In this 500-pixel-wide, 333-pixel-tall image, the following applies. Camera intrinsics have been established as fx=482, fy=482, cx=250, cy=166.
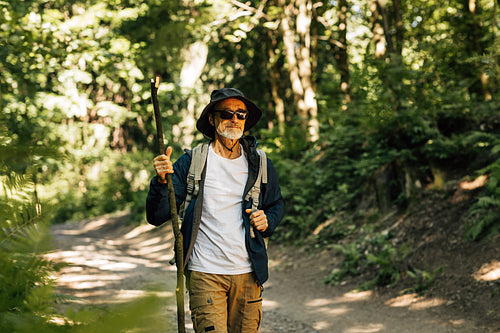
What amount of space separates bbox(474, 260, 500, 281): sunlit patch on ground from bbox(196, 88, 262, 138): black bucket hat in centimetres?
458

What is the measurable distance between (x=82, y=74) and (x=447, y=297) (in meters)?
12.4

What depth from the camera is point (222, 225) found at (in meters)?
3.60

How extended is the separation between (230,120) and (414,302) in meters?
5.02

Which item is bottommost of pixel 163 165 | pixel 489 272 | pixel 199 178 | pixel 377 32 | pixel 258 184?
pixel 489 272

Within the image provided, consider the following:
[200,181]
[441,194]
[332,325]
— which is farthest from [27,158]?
[441,194]

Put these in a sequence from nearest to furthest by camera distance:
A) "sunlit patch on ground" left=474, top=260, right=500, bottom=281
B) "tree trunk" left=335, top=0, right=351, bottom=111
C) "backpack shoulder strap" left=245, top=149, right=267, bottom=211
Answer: "backpack shoulder strap" left=245, top=149, right=267, bottom=211, "sunlit patch on ground" left=474, top=260, right=500, bottom=281, "tree trunk" left=335, top=0, right=351, bottom=111

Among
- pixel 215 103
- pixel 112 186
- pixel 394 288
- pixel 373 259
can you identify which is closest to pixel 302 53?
pixel 373 259

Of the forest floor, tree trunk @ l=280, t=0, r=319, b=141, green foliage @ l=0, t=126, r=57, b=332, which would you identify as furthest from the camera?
tree trunk @ l=280, t=0, r=319, b=141

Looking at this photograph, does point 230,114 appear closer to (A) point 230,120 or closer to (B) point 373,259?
(A) point 230,120

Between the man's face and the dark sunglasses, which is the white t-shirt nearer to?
the man's face

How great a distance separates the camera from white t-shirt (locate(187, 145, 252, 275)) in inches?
139

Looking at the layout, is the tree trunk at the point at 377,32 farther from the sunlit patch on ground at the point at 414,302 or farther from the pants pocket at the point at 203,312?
the pants pocket at the point at 203,312

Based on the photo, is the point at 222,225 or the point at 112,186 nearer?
the point at 222,225

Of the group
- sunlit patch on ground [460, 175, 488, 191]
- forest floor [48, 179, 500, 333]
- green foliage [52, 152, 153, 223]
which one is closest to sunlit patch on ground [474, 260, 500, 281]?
forest floor [48, 179, 500, 333]
